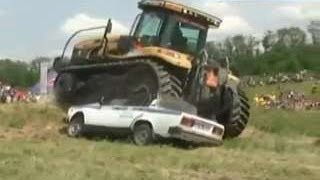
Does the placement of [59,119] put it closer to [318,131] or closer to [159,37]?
[159,37]

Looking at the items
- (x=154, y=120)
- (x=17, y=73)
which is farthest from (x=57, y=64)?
(x=17, y=73)

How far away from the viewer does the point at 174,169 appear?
11.0 metres

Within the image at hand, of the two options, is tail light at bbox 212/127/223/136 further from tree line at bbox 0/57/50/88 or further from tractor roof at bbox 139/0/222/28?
tree line at bbox 0/57/50/88

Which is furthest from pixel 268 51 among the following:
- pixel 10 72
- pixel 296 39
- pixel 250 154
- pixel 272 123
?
pixel 250 154

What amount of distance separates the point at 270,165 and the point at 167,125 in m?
3.41

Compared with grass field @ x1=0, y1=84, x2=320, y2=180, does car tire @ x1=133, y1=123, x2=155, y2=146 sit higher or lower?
higher

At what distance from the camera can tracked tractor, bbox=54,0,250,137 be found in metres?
16.3

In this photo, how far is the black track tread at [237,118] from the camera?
17.3 meters

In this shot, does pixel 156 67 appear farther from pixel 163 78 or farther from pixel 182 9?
pixel 182 9

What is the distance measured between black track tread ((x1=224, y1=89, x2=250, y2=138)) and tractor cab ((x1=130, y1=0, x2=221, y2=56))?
1560 mm

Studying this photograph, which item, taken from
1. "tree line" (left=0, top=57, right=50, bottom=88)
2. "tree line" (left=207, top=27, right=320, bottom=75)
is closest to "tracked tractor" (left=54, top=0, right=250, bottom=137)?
"tree line" (left=0, top=57, right=50, bottom=88)

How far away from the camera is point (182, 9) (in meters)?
16.6

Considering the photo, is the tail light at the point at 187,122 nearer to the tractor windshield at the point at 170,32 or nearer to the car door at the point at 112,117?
the car door at the point at 112,117

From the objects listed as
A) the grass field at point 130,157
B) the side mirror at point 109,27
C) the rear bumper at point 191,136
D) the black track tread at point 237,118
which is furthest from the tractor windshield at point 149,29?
the grass field at point 130,157
